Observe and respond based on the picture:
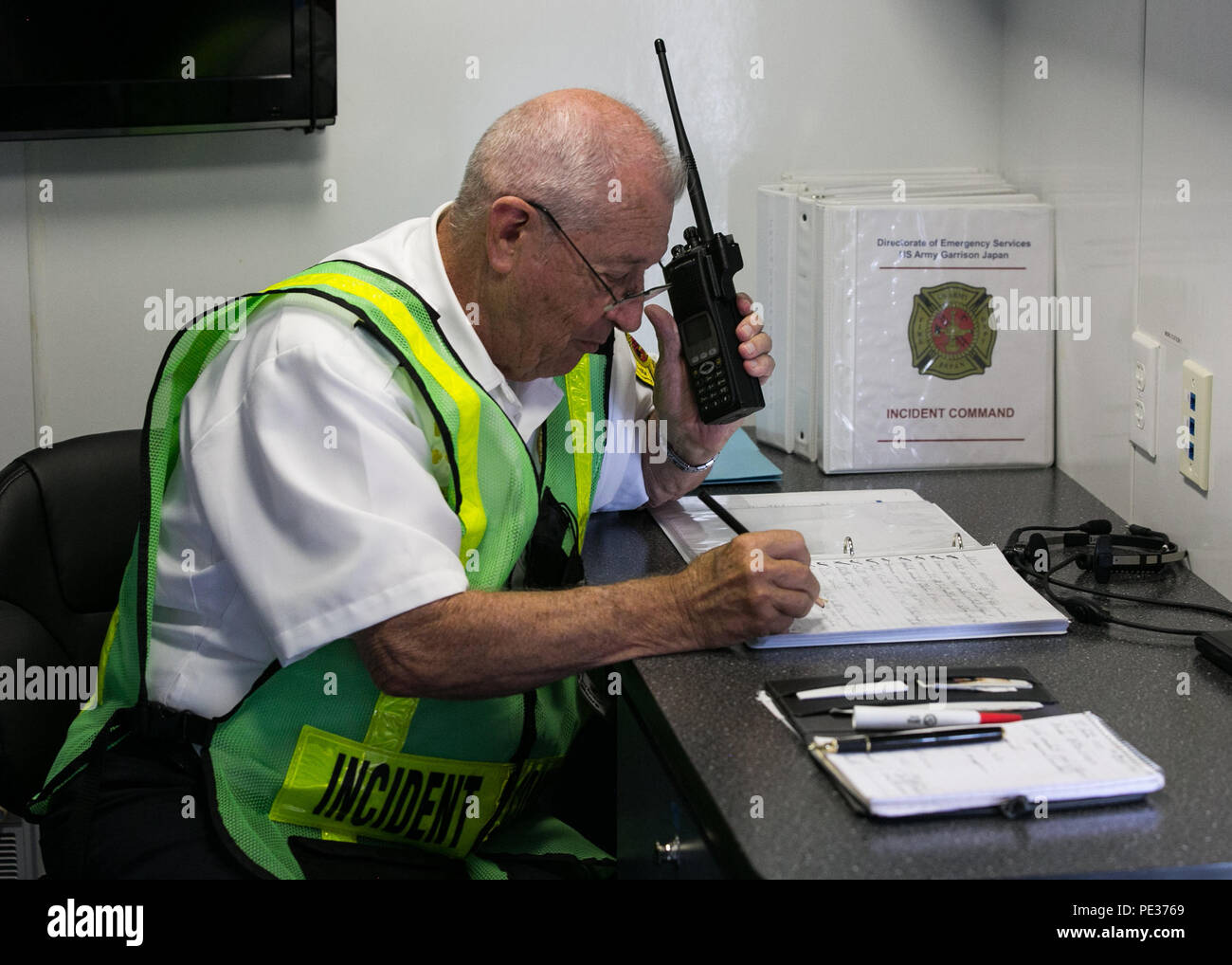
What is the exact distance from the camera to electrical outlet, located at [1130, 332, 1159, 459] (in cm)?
152

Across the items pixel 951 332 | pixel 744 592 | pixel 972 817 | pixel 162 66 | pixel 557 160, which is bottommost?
pixel 972 817

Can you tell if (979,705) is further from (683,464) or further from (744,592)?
(683,464)

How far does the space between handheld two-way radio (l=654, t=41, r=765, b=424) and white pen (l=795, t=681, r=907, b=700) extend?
1.73ft

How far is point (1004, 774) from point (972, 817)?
0.16 ft

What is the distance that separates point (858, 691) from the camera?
1097 mm

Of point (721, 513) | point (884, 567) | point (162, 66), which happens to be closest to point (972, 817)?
point (884, 567)

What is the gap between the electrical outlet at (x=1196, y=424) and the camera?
4.54 feet

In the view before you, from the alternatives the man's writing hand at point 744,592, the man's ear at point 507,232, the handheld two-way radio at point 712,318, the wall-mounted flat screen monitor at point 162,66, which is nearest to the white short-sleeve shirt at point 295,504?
the man's ear at point 507,232

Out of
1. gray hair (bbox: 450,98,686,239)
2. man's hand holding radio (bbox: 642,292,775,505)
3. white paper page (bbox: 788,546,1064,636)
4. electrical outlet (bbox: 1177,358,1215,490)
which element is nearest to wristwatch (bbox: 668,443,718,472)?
man's hand holding radio (bbox: 642,292,775,505)

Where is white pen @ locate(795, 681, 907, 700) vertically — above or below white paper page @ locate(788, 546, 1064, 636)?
below

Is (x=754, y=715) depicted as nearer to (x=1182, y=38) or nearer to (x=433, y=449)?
(x=433, y=449)
